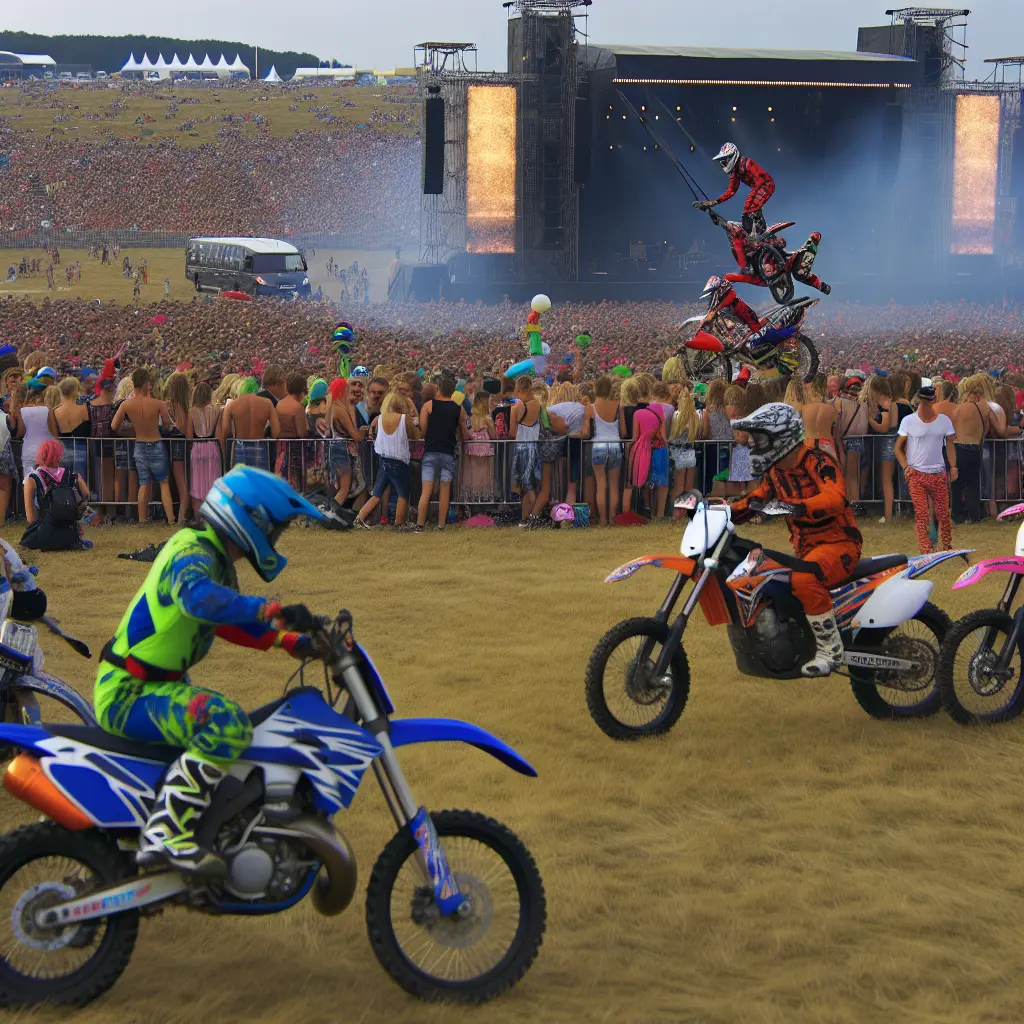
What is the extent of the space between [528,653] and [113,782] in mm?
5162

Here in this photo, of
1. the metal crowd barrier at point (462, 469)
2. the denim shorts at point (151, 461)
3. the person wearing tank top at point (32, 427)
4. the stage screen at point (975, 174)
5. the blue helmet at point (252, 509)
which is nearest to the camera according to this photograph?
the blue helmet at point (252, 509)

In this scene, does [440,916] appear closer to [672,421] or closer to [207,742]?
[207,742]

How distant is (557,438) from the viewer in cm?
1400

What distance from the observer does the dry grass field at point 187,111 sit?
9206 cm

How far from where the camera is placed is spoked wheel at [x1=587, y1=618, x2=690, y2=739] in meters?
7.49

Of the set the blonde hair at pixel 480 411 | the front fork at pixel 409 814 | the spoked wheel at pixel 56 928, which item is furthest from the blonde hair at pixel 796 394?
the spoked wheel at pixel 56 928

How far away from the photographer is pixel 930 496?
12375 mm

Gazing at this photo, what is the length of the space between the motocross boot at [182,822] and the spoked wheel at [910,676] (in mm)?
4375

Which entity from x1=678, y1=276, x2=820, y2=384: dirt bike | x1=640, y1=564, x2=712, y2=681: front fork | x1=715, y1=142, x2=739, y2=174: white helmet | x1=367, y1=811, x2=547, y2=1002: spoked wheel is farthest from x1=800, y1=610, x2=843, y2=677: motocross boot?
x1=715, y1=142, x2=739, y2=174: white helmet

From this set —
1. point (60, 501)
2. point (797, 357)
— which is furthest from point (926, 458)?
point (60, 501)

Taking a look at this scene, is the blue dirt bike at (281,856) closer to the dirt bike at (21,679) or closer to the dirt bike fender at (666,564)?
the dirt bike at (21,679)

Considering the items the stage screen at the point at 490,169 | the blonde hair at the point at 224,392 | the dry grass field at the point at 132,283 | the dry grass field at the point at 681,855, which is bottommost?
the dry grass field at the point at 681,855

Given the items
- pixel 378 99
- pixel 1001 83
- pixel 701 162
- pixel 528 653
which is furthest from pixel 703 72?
pixel 378 99

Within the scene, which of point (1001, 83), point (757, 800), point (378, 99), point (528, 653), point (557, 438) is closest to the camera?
point (757, 800)
